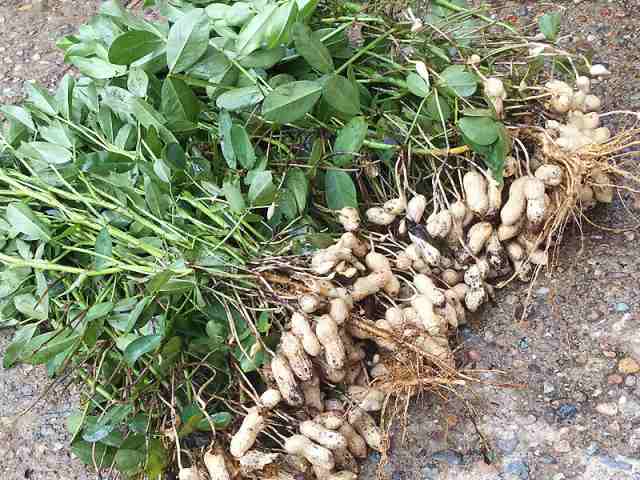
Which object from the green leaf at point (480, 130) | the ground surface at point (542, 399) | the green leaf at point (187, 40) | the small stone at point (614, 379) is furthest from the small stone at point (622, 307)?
the green leaf at point (187, 40)

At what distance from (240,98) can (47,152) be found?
1.30 feet

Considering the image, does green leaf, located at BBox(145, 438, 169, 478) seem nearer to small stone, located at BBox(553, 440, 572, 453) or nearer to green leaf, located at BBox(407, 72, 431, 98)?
small stone, located at BBox(553, 440, 572, 453)

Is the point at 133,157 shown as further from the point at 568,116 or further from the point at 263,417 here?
the point at 568,116

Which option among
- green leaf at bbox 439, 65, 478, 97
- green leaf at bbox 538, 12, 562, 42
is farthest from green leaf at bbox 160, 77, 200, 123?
green leaf at bbox 538, 12, 562, 42

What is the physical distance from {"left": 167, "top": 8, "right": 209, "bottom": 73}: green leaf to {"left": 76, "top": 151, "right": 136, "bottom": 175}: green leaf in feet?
0.64

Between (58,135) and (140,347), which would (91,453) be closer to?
(140,347)

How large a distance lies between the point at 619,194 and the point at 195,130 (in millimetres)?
814

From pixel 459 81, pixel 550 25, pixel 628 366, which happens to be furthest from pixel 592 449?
pixel 550 25

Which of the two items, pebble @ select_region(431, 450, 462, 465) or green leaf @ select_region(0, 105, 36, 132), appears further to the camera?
green leaf @ select_region(0, 105, 36, 132)

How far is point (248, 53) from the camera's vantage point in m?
1.40

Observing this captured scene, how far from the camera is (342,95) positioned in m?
1.39

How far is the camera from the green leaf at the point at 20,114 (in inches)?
63.3

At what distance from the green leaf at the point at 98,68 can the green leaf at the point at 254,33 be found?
0.98ft

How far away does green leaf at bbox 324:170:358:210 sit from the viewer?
143cm
